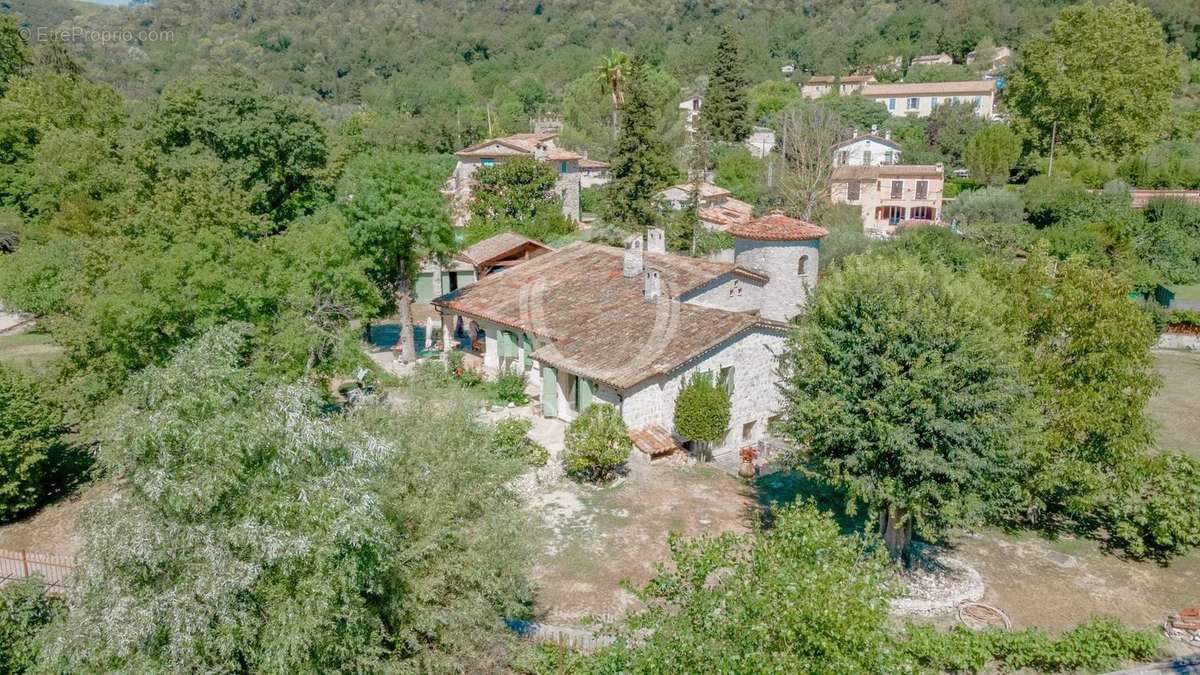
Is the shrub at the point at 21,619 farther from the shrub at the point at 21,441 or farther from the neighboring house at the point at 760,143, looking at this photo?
the neighboring house at the point at 760,143

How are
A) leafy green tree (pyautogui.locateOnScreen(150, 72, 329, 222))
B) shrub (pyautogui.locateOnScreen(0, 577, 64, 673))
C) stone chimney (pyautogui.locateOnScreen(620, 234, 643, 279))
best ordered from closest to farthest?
1. shrub (pyautogui.locateOnScreen(0, 577, 64, 673))
2. stone chimney (pyautogui.locateOnScreen(620, 234, 643, 279))
3. leafy green tree (pyautogui.locateOnScreen(150, 72, 329, 222))

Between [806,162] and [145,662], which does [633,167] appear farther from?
[145,662]

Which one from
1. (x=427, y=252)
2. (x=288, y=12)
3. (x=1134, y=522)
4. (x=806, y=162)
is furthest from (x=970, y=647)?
(x=288, y=12)

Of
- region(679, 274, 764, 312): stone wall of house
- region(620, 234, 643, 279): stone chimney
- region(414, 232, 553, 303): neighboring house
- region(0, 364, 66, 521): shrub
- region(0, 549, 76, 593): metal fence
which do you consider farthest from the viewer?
region(414, 232, 553, 303): neighboring house

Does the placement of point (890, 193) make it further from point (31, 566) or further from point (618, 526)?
point (31, 566)

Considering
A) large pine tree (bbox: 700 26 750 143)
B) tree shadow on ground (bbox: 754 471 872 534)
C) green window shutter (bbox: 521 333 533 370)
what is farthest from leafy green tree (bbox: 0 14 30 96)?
tree shadow on ground (bbox: 754 471 872 534)

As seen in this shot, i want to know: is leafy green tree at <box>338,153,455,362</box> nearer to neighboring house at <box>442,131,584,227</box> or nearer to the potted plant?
the potted plant
